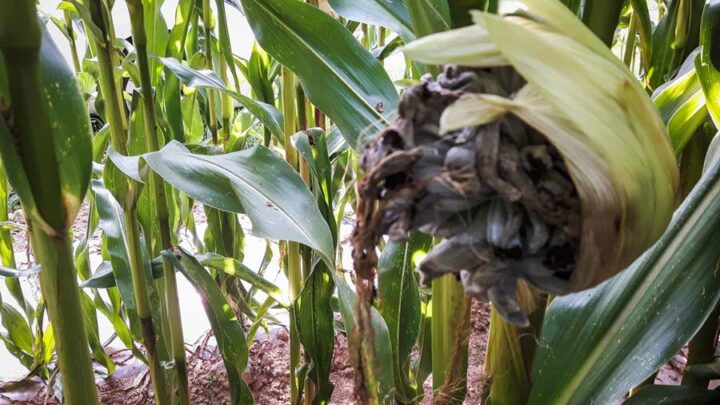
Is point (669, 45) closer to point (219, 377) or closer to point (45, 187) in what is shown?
point (45, 187)

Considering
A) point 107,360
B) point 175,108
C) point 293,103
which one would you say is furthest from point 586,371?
point 107,360

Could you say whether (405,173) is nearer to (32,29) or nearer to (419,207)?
(419,207)

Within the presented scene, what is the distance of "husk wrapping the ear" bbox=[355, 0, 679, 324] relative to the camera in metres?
0.21

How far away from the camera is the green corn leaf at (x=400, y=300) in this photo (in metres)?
0.58

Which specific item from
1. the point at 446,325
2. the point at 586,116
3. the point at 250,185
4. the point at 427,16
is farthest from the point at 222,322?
the point at 586,116

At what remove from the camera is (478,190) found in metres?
0.21

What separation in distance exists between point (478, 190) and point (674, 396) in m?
0.33

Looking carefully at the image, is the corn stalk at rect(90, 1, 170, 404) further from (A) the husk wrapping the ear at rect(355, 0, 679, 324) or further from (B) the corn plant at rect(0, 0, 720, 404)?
(A) the husk wrapping the ear at rect(355, 0, 679, 324)

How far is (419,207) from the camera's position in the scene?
Result: 228mm

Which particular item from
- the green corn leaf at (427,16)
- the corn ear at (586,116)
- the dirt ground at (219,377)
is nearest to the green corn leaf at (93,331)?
the dirt ground at (219,377)

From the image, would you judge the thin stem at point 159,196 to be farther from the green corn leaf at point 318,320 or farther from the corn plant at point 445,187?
the green corn leaf at point 318,320

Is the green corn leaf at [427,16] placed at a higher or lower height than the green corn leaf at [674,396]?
higher

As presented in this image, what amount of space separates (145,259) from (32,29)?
0.44 m

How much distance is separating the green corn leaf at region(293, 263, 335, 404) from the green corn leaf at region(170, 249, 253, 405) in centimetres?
7
